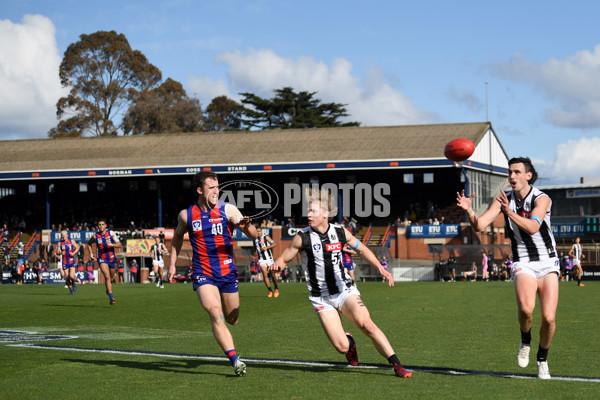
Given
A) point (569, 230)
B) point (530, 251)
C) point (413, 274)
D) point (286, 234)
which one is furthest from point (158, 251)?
point (569, 230)

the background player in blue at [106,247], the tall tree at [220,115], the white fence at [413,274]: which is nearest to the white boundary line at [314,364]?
the background player in blue at [106,247]

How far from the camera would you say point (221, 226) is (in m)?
9.33

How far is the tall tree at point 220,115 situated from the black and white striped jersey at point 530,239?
79.8m

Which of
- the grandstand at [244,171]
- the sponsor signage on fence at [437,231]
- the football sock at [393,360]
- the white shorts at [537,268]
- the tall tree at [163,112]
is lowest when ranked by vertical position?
the football sock at [393,360]

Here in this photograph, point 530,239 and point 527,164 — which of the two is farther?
point 527,164

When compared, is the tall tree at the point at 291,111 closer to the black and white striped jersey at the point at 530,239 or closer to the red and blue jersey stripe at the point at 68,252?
the red and blue jersey stripe at the point at 68,252

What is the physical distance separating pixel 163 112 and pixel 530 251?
251ft

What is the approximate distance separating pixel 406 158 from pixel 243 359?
47.6m

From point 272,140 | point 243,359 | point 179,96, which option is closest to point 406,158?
point 272,140

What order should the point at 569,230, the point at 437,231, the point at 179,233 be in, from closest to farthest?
the point at 179,233
the point at 437,231
the point at 569,230

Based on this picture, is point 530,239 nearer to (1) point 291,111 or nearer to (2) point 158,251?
(2) point 158,251

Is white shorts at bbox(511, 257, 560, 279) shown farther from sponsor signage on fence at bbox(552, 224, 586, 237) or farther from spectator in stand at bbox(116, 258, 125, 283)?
sponsor signage on fence at bbox(552, 224, 586, 237)

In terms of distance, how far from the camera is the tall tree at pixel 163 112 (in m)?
81.7

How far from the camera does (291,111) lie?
267 ft
